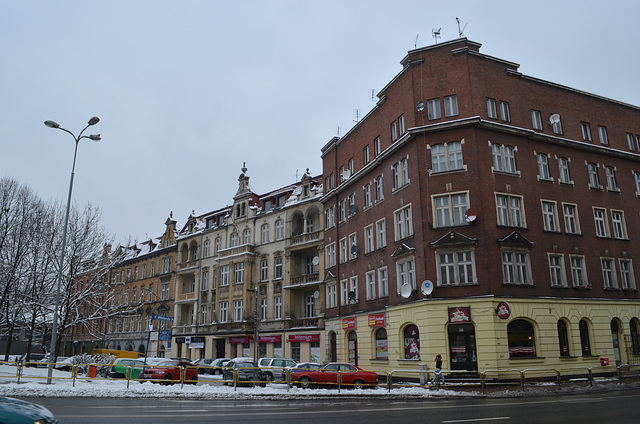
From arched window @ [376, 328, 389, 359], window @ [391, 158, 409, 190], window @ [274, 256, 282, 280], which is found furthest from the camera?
window @ [274, 256, 282, 280]

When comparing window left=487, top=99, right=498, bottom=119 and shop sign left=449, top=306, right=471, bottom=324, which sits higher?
window left=487, top=99, right=498, bottom=119

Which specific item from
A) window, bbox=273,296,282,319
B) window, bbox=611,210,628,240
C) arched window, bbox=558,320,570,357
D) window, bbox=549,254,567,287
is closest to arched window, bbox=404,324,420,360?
arched window, bbox=558,320,570,357

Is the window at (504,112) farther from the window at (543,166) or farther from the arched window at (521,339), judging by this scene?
the arched window at (521,339)

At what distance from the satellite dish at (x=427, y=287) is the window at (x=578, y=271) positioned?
936 centimetres

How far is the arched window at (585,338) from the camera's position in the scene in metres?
28.2

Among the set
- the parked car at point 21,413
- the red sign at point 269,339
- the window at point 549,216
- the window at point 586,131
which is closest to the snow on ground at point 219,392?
Answer: the window at point 549,216

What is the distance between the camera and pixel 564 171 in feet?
103

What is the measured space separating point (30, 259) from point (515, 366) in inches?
1198

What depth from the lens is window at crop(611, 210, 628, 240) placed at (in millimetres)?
32281

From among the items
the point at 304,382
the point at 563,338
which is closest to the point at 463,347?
the point at 563,338

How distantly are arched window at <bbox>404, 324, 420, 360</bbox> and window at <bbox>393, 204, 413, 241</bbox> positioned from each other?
18.2 feet

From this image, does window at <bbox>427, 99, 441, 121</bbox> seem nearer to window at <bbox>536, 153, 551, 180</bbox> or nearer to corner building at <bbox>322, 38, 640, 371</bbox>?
corner building at <bbox>322, 38, 640, 371</bbox>

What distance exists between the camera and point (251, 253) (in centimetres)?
4875

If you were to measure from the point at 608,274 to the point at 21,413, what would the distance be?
3273 cm
